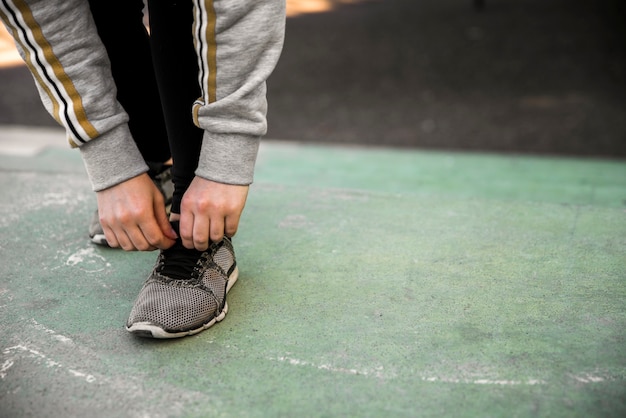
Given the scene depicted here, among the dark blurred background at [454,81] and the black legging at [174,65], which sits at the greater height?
the black legging at [174,65]

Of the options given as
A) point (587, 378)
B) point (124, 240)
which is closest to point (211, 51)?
point (124, 240)

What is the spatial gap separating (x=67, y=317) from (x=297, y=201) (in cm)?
84

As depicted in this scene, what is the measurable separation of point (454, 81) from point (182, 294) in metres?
5.40

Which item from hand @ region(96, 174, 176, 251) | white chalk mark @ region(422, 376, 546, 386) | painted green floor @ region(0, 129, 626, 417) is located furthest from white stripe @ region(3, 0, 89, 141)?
white chalk mark @ region(422, 376, 546, 386)

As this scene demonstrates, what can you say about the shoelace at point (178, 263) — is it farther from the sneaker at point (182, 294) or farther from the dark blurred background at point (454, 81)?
the dark blurred background at point (454, 81)

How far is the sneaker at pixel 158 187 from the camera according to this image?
169 centimetres

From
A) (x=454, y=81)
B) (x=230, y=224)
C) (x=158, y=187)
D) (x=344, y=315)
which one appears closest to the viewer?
(x=230, y=224)

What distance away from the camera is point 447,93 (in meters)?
5.94

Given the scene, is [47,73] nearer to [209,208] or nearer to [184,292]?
[209,208]

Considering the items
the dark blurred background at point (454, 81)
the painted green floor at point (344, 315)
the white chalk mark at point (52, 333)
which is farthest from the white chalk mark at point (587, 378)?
the dark blurred background at point (454, 81)

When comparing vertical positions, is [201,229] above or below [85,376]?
above

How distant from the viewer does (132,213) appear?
1.19 meters

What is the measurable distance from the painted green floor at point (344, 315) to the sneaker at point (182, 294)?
3 cm

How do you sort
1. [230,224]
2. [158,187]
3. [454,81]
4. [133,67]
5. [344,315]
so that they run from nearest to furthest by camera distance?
[230,224] < [344,315] < [133,67] < [158,187] < [454,81]
